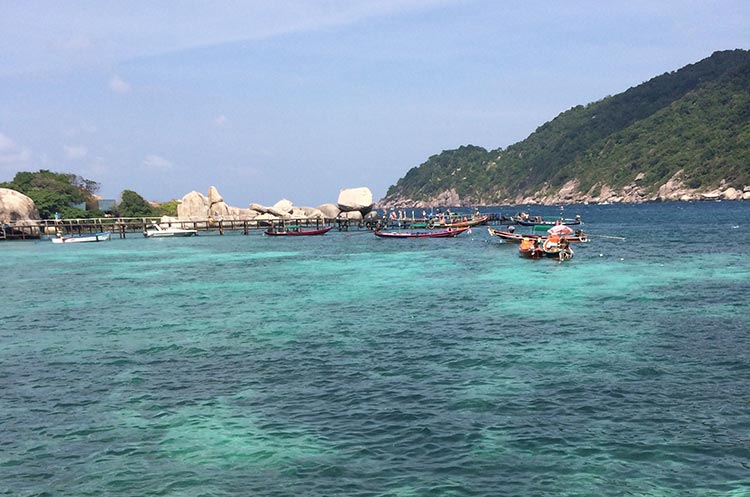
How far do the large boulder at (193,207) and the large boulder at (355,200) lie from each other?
28471 millimetres

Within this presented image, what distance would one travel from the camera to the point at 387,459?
542 inches

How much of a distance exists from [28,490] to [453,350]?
14.4 m

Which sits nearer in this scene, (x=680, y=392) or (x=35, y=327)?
(x=680, y=392)

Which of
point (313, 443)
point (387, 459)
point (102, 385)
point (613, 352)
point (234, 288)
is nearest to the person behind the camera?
point (387, 459)

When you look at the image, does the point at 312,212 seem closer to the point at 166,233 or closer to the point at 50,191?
the point at 166,233

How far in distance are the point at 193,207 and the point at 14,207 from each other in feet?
105

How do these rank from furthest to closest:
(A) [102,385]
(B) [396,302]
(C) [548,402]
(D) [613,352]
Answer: (B) [396,302], (D) [613,352], (A) [102,385], (C) [548,402]

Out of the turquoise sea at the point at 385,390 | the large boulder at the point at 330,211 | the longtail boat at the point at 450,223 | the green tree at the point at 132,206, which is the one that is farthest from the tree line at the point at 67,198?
the turquoise sea at the point at 385,390

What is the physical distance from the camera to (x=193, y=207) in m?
127

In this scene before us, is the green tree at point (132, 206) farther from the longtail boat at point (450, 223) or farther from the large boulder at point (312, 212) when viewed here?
the longtail boat at point (450, 223)

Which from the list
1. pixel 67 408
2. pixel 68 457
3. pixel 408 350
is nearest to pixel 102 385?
pixel 67 408

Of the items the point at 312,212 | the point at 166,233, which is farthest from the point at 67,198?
the point at 312,212

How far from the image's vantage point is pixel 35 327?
29.5 metres

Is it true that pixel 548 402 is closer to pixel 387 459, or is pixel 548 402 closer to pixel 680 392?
pixel 680 392
